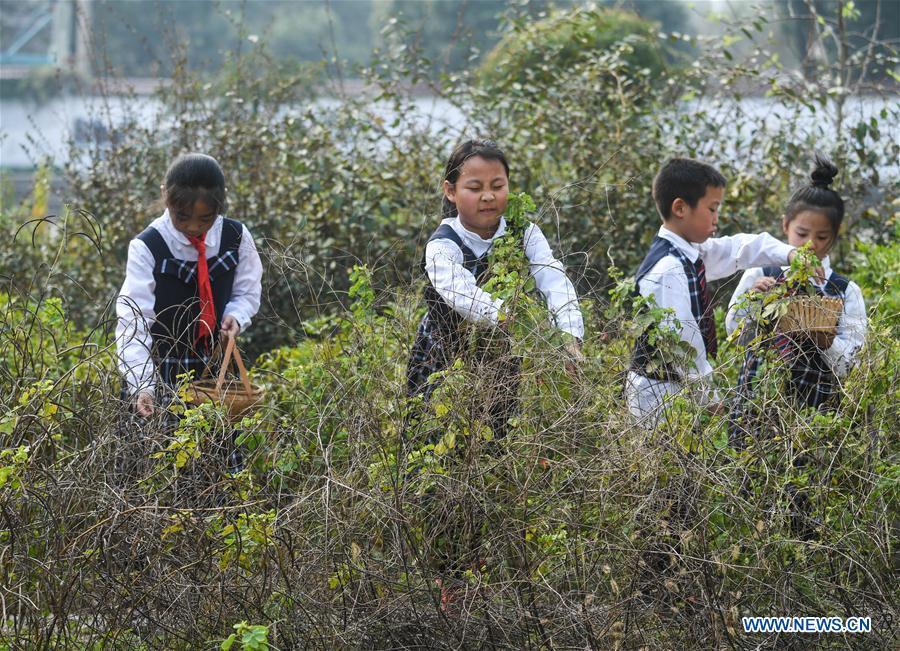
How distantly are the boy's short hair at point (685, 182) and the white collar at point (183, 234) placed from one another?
1.52m

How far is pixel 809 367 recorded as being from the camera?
151 inches

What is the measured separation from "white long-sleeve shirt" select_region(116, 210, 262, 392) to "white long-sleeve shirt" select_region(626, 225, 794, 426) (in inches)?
53.1

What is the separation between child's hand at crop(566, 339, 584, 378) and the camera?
332 cm

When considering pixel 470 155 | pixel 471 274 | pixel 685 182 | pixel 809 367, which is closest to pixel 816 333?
pixel 809 367

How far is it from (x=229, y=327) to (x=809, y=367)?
189 centimetres

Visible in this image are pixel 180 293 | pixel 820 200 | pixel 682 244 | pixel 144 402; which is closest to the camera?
pixel 144 402

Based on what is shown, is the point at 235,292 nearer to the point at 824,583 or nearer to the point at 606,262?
the point at 824,583

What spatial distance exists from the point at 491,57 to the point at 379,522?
7.01 metres

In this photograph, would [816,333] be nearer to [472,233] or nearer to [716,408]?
[716,408]

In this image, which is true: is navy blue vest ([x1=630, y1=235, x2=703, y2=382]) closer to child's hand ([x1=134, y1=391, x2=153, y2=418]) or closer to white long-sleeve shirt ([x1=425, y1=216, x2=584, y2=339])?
white long-sleeve shirt ([x1=425, y1=216, x2=584, y2=339])

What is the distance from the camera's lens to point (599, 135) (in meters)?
6.64

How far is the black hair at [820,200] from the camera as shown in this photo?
4219 mm

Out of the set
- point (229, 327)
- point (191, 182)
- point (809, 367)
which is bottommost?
point (809, 367)

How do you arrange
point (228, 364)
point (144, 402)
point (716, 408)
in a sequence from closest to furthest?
point (716, 408) < point (144, 402) < point (228, 364)
